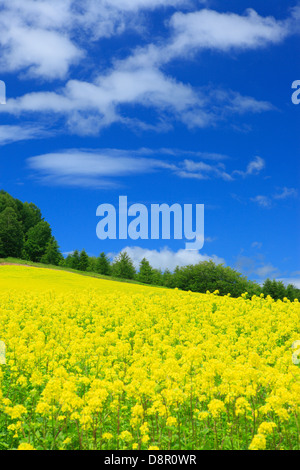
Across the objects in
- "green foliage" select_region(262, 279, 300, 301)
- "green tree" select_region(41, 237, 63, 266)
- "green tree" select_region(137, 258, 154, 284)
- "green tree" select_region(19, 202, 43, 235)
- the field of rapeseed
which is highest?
"green tree" select_region(19, 202, 43, 235)

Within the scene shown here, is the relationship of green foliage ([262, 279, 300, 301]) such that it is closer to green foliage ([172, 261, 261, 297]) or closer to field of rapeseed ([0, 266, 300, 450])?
green foliage ([172, 261, 261, 297])

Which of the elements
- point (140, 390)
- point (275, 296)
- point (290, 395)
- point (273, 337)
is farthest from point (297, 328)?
point (275, 296)

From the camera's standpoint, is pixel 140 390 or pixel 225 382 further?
pixel 225 382

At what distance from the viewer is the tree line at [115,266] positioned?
182ft

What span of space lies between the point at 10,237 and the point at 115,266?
18805 millimetres

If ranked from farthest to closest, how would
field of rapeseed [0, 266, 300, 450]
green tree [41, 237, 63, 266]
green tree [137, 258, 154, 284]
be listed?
green tree [41, 237, 63, 266] → green tree [137, 258, 154, 284] → field of rapeseed [0, 266, 300, 450]

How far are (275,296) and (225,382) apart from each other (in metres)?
49.1

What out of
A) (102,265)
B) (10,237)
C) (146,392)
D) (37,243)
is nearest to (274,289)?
(102,265)

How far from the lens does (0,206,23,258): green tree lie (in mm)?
73562

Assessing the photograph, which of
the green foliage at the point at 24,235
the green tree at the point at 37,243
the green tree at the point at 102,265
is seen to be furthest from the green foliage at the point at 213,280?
the green tree at the point at 37,243

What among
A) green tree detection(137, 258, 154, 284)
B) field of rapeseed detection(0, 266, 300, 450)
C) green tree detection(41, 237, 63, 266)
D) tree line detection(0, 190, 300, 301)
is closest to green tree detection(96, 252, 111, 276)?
tree line detection(0, 190, 300, 301)

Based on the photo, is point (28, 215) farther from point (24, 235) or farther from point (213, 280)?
point (213, 280)

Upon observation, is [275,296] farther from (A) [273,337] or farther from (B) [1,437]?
(B) [1,437]

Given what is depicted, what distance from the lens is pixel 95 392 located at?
6.88 m
